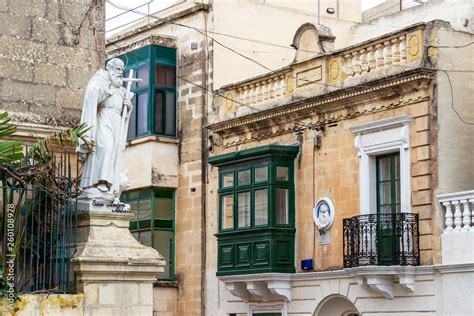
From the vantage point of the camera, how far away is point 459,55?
67.3 feet

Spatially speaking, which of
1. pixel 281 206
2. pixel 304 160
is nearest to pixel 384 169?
pixel 304 160

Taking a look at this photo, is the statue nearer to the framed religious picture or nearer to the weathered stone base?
the weathered stone base

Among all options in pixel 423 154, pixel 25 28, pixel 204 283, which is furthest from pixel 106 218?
pixel 204 283

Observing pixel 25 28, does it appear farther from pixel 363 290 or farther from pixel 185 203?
pixel 185 203

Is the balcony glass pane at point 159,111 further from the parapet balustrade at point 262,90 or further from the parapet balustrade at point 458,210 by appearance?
the parapet balustrade at point 458,210

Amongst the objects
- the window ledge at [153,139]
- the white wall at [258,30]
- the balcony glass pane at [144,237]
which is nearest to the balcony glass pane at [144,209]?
the balcony glass pane at [144,237]

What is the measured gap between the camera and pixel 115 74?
10727 mm

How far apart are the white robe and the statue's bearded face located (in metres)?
0.05

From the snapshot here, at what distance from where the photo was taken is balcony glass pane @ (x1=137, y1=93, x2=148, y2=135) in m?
26.2

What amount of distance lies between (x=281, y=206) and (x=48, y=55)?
1263cm

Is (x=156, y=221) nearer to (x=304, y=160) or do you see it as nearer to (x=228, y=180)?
(x=228, y=180)

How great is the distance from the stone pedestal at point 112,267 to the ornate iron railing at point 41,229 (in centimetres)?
14

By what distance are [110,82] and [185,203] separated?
15.8m

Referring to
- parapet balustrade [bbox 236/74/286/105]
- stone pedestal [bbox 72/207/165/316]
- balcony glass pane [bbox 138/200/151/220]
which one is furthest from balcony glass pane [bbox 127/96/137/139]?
stone pedestal [bbox 72/207/165/316]
